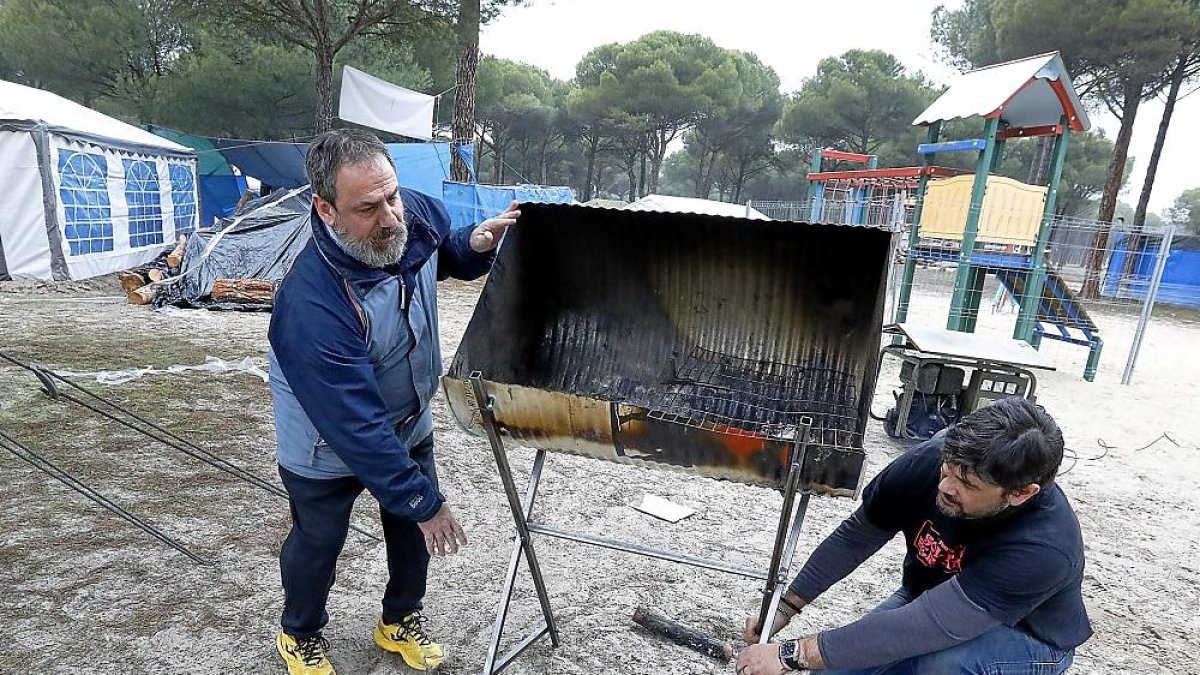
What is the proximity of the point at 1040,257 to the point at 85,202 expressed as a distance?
40.0ft

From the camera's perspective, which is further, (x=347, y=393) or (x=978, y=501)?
(x=347, y=393)

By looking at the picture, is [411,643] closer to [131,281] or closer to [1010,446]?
[1010,446]

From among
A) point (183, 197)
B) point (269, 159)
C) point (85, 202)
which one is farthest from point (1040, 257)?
point (183, 197)

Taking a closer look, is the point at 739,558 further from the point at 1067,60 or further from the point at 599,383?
the point at 1067,60

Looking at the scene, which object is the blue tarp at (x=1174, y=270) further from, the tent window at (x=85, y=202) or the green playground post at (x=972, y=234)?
the tent window at (x=85, y=202)

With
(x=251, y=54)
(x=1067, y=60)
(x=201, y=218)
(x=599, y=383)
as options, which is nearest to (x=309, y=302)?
(x=599, y=383)

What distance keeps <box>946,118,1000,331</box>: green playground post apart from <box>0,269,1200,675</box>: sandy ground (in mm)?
2107

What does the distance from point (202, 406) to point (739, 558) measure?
3955mm

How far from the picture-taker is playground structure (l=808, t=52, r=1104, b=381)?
22.5 feet

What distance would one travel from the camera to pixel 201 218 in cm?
1513

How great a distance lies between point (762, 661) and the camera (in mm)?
1769

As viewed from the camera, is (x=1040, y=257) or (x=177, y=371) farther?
(x=1040, y=257)

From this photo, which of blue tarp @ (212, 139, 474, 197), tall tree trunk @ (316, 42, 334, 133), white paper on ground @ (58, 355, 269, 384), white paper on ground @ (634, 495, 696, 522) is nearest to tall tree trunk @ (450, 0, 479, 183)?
blue tarp @ (212, 139, 474, 197)

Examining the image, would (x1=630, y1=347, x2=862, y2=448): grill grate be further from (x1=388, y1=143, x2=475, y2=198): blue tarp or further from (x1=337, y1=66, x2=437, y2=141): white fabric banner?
(x1=337, y1=66, x2=437, y2=141): white fabric banner
